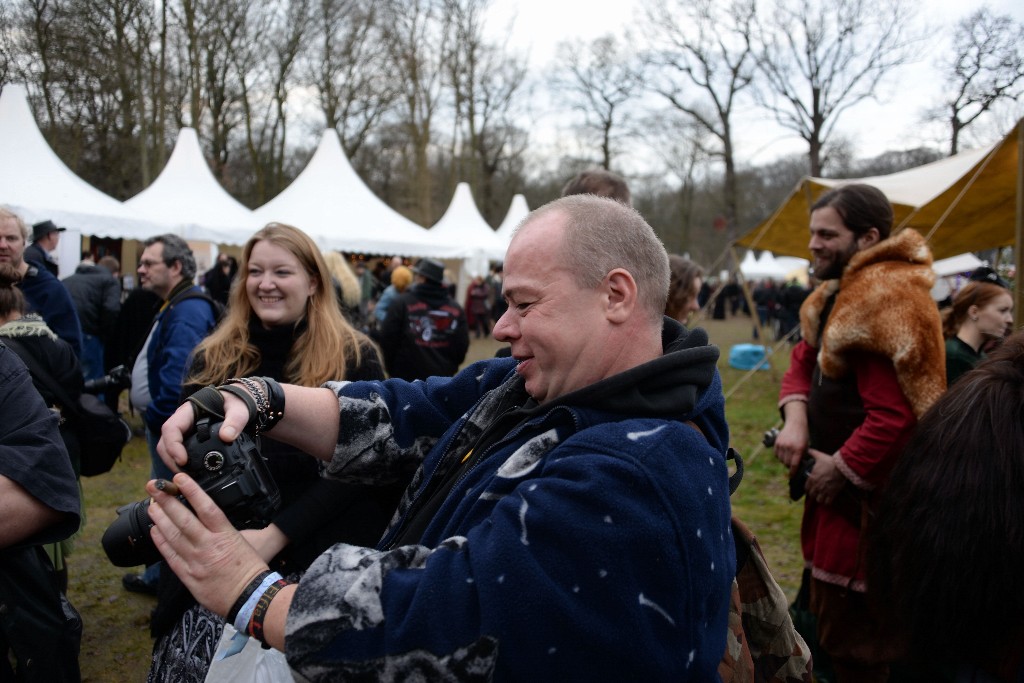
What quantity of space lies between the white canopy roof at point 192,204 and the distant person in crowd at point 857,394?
10649 mm

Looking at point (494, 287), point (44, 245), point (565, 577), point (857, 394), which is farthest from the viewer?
point (494, 287)

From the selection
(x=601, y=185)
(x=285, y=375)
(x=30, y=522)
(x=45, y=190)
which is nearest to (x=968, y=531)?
(x=601, y=185)

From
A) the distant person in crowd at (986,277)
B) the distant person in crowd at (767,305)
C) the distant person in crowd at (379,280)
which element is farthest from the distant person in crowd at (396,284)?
the distant person in crowd at (767,305)

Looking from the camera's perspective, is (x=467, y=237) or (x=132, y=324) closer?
(x=132, y=324)

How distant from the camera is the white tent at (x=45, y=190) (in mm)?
9219

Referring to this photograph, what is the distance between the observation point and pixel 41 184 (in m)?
9.60

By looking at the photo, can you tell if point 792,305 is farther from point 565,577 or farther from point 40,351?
point 565,577

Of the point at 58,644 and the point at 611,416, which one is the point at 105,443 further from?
the point at 611,416

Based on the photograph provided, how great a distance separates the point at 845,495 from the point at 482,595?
2259 mm

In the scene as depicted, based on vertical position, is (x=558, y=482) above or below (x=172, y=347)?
above

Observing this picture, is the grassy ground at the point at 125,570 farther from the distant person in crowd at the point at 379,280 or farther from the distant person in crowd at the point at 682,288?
the distant person in crowd at the point at 379,280

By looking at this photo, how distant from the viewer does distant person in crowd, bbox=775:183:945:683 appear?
2568 millimetres

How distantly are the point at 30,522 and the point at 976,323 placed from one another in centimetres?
418

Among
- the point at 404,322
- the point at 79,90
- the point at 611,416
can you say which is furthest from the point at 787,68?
the point at 611,416
